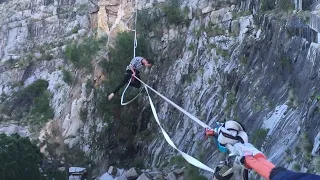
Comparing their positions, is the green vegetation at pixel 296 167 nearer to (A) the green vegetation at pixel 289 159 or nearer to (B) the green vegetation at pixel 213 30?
(A) the green vegetation at pixel 289 159

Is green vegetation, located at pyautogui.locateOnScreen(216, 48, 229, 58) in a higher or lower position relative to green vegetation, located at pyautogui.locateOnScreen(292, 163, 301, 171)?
higher

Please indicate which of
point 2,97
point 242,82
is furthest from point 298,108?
point 2,97

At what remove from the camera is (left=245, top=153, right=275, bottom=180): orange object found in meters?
3.68

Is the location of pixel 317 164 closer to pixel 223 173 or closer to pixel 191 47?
pixel 223 173

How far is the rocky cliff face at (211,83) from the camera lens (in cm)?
1044

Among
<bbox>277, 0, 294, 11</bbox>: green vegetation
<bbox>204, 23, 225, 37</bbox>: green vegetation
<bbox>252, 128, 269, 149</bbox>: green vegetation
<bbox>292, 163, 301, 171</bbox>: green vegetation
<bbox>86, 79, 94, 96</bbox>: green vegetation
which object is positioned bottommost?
<bbox>86, 79, 94, 96</bbox>: green vegetation

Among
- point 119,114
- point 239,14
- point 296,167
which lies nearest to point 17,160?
point 119,114

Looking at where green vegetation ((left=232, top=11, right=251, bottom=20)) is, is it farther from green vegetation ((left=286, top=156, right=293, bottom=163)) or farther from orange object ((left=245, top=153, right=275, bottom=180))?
orange object ((left=245, top=153, right=275, bottom=180))

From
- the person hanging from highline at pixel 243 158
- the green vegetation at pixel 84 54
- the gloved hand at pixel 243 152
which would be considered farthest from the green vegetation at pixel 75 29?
the gloved hand at pixel 243 152

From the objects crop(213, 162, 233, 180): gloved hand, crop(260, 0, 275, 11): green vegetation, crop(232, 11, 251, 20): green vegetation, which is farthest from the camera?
crop(232, 11, 251, 20): green vegetation

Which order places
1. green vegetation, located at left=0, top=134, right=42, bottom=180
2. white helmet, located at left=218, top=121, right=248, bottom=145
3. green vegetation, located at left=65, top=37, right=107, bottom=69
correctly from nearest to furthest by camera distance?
white helmet, located at left=218, top=121, right=248, bottom=145 < green vegetation, located at left=0, top=134, right=42, bottom=180 < green vegetation, located at left=65, top=37, right=107, bottom=69

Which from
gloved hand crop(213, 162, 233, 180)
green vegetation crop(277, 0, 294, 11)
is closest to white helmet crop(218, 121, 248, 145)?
gloved hand crop(213, 162, 233, 180)

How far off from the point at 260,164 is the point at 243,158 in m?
0.29

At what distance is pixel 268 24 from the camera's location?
544 inches
